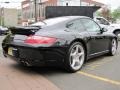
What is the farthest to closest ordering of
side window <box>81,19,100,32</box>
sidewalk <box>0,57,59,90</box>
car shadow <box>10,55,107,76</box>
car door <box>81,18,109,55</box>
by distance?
side window <box>81,19,100,32</box>, car door <box>81,18,109,55</box>, car shadow <box>10,55,107,76</box>, sidewalk <box>0,57,59,90</box>

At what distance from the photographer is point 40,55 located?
5.73 metres

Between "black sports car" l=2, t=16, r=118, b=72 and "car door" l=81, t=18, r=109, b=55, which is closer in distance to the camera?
"black sports car" l=2, t=16, r=118, b=72

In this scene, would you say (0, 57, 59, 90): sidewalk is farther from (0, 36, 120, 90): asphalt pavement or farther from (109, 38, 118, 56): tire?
(109, 38, 118, 56): tire

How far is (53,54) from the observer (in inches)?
230

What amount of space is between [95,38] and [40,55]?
6.41ft

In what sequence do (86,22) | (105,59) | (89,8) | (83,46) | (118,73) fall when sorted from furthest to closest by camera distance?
(89,8), (105,59), (86,22), (83,46), (118,73)

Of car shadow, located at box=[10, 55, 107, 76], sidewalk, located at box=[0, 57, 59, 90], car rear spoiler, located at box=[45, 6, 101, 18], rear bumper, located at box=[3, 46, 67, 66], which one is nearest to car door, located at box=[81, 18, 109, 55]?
car shadow, located at box=[10, 55, 107, 76]

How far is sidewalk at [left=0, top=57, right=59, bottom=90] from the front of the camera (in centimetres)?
511

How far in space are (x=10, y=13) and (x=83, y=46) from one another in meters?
81.8

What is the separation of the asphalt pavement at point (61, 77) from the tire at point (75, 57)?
0.14 meters

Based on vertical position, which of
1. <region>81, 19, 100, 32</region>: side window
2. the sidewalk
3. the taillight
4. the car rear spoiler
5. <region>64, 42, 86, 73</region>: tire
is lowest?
the sidewalk

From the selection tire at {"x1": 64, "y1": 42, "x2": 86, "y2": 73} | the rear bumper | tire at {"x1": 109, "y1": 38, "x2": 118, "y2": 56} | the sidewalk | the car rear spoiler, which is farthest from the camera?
the car rear spoiler

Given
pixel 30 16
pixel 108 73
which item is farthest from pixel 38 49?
pixel 30 16

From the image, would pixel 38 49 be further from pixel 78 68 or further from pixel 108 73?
pixel 108 73
